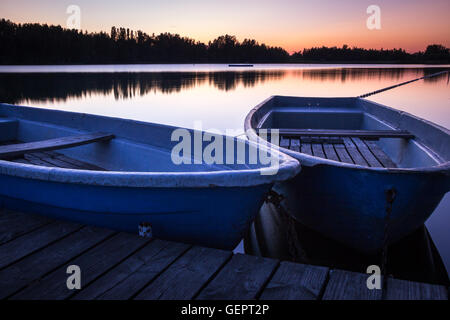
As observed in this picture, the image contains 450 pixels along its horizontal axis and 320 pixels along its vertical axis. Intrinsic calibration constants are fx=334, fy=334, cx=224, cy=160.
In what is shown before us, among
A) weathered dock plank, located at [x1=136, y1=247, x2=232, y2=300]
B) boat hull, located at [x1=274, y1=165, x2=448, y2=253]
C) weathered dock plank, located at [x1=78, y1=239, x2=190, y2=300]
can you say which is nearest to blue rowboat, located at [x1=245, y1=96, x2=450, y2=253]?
boat hull, located at [x1=274, y1=165, x2=448, y2=253]

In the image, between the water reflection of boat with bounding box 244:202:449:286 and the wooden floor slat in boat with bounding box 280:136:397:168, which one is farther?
the wooden floor slat in boat with bounding box 280:136:397:168

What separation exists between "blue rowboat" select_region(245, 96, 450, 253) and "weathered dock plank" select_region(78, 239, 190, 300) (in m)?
1.13

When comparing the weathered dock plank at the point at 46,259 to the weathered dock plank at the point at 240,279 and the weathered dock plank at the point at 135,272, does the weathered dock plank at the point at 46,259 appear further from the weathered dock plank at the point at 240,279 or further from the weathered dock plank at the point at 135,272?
the weathered dock plank at the point at 240,279

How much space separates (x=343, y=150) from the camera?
14.3 feet

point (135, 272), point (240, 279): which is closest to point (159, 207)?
point (135, 272)

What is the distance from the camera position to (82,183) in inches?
92.4

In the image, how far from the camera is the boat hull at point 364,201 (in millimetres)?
2615

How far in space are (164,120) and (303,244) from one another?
13.7 m

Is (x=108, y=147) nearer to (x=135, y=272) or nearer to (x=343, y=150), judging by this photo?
(x=135, y=272)

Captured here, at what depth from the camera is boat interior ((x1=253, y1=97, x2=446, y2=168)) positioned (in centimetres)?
405

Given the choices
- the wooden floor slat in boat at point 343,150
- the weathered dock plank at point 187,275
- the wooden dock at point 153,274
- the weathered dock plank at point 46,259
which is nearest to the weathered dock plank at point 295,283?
the wooden dock at point 153,274

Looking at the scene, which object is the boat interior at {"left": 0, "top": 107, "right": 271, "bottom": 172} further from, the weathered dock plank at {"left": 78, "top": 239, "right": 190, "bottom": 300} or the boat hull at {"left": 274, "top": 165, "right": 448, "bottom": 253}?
the weathered dock plank at {"left": 78, "top": 239, "right": 190, "bottom": 300}
